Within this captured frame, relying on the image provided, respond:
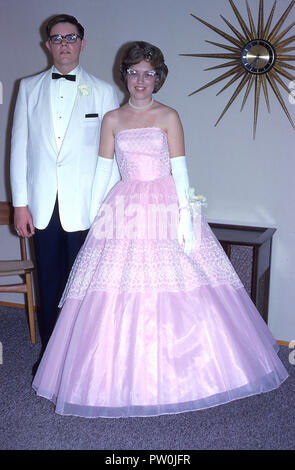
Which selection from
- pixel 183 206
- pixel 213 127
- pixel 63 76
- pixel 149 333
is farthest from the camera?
pixel 213 127

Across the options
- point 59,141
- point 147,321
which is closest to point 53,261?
point 59,141

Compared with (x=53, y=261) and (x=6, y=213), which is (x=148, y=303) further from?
(x=6, y=213)

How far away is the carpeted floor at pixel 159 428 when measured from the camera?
2436 millimetres

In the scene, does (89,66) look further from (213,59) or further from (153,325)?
(153,325)

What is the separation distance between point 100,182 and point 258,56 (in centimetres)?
144

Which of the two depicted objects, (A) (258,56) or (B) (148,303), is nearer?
(B) (148,303)

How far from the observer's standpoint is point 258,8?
3.31 m

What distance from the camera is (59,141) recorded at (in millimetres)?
2779

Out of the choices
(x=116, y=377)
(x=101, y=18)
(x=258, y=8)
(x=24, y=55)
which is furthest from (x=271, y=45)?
(x=116, y=377)

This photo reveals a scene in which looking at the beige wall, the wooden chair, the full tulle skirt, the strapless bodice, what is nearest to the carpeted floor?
the full tulle skirt

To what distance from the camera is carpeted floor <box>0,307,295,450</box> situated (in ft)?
7.99

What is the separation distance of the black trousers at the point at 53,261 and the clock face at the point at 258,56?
1594 millimetres

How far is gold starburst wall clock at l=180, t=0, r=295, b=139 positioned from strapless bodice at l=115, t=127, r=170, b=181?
3.40 ft

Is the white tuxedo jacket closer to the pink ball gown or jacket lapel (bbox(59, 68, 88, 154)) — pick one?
jacket lapel (bbox(59, 68, 88, 154))
